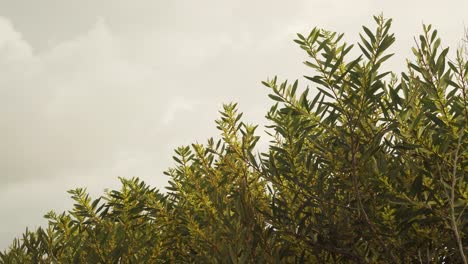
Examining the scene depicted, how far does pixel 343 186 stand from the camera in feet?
12.8

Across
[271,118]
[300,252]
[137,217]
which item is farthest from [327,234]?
[137,217]

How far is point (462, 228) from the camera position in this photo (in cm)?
366

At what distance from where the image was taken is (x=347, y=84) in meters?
3.92

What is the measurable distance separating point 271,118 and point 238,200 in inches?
33.7

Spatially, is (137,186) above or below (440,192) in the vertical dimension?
above

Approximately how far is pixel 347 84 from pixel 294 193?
0.86m

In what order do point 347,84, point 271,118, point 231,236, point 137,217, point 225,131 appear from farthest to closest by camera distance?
point 137,217
point 225,131
point 271,118
point 347,84
point 231,236

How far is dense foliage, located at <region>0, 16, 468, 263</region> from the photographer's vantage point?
3.60 m

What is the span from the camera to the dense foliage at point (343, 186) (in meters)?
3.60

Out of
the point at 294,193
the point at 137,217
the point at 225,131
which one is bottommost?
the point at 294,193

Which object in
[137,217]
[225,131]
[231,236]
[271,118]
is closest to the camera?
[231,236]

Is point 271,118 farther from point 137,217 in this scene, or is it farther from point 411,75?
point 137,217

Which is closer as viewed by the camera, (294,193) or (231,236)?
(231,236)

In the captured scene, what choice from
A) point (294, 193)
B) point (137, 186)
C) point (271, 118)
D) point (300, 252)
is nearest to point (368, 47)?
point (271, 118)
